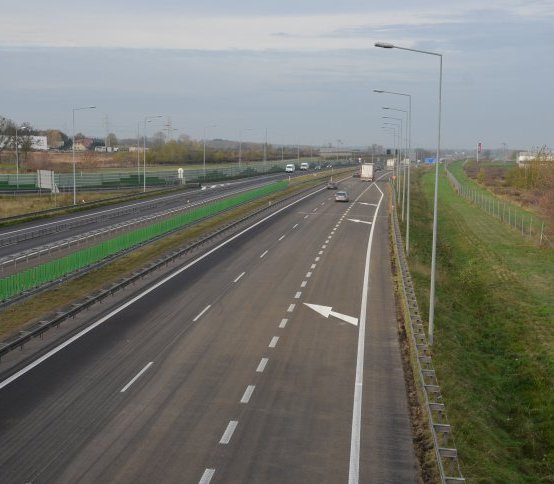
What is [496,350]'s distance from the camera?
29062 mm

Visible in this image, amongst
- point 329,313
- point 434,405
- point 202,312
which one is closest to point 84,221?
point 202,312

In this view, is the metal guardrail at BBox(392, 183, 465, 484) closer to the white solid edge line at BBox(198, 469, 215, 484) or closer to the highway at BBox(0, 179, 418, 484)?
the highway at BBox(0, 179, 418, 484)

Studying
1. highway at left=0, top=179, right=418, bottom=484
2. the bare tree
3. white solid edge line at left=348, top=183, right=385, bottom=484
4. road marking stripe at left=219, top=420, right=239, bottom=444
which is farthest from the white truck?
road marking stripe at left=219, top=420, right=239, bottom=444

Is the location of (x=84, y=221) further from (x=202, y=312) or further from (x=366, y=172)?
(x=366, y=172)

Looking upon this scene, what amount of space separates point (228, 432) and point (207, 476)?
2303mm

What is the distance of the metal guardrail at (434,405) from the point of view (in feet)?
47.9

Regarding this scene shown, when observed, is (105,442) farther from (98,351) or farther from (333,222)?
(333,222)

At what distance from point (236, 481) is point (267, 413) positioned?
3.84 m

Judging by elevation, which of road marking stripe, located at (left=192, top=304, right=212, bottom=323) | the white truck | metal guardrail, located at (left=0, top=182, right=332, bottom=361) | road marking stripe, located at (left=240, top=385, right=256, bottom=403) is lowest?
road marking stripe, located at (left=240, top=385, right=256, bottom=403)

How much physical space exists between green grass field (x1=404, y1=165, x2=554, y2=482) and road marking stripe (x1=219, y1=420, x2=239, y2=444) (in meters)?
4.97

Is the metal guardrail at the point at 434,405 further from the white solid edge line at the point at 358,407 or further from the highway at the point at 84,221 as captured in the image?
the highway at the point at 84,221

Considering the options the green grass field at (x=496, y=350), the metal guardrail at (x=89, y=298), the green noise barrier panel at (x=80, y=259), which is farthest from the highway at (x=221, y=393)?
the green noise barrier panel at (x=80, y=259)

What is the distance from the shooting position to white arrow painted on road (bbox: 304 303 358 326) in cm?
2782

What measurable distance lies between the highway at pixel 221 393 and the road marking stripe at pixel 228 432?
0.02m
